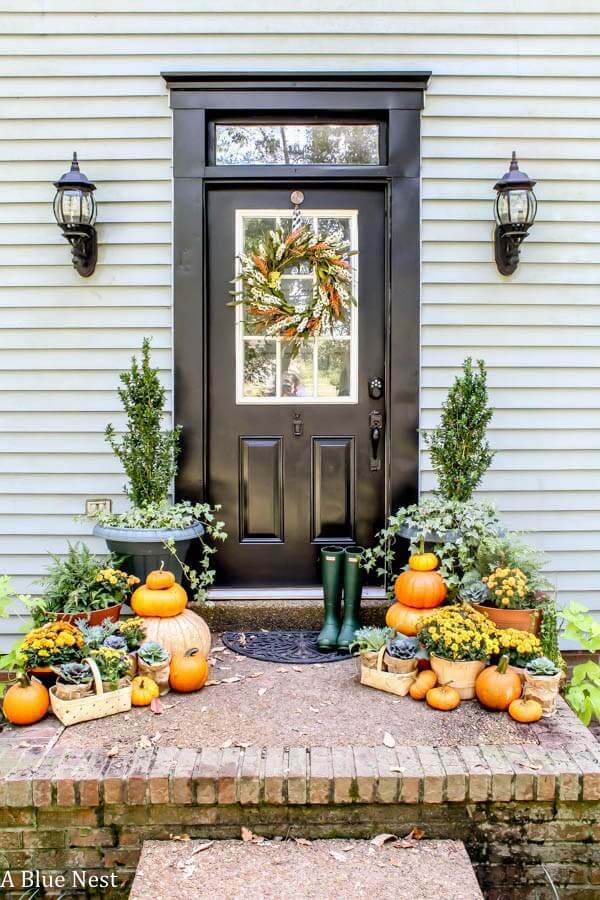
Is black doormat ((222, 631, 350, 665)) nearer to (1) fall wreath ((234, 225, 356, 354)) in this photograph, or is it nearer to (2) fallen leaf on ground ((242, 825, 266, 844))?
(2) fallen leaf on ground ((242, 825, 266, 844))

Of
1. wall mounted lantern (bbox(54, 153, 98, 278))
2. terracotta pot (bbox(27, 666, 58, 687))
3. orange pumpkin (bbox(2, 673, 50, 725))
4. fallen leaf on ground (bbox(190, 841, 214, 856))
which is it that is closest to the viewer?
fallen leaf on ground (bbox(190, 841, 214, 856))

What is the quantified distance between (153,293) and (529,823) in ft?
9.12

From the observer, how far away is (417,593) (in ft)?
9.04

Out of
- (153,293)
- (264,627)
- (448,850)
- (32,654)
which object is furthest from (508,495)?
(32,654)

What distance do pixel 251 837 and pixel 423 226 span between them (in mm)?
2804

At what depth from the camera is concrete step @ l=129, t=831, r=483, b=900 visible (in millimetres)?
1728

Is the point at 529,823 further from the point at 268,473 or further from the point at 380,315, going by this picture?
the point at 380,315

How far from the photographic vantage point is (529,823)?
203 cm

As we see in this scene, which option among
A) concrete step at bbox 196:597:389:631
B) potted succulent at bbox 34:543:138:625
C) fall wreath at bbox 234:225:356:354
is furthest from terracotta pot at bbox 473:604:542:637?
fall wreath at bbox 234:225:356:354

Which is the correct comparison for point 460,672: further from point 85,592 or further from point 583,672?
point 85,592

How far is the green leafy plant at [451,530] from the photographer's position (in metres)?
2.87

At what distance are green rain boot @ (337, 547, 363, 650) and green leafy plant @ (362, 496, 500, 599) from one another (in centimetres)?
13

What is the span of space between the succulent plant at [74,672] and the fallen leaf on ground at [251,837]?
74 cm

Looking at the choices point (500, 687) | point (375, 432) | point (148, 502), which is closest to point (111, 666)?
point (148, 502)
